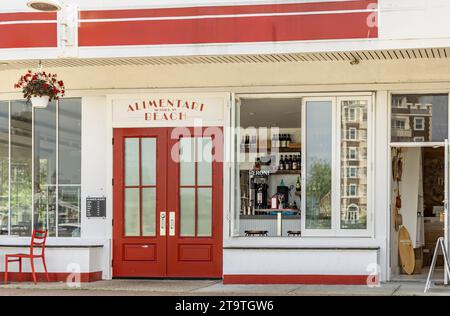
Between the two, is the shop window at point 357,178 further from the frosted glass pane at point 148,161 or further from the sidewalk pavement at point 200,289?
the frosted glass pane at point 148,161

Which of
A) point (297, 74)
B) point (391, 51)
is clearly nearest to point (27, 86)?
point (297, 74)

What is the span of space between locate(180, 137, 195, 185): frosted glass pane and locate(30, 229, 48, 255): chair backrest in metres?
2.41

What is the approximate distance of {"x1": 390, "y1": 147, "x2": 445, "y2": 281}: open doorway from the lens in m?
14.4

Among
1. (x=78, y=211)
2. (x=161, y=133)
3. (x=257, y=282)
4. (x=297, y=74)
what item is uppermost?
(x=297, y=74)

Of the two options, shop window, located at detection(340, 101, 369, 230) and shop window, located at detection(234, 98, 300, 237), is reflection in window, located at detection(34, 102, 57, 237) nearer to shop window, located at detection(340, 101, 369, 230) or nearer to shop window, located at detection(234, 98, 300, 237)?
shop window, located at detection(234, 98, 300, 237)

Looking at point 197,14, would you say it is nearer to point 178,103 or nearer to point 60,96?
point 178,103

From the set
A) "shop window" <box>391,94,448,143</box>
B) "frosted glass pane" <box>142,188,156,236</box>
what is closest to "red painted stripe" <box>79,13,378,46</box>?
"shop window" <box>391,94,448,143</box>

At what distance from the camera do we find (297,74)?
14.0 metres

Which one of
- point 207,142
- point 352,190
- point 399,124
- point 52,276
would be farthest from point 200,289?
point 399,124

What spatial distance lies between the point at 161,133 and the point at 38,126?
7.02 ft

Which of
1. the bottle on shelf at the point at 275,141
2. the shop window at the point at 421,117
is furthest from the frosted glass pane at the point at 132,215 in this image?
the shop window at the point at 421,117

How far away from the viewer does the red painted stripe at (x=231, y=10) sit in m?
12.3

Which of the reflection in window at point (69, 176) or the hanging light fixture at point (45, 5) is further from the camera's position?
the reflection in window at point (69, 176)

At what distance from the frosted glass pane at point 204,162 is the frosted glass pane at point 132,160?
1.06 m
